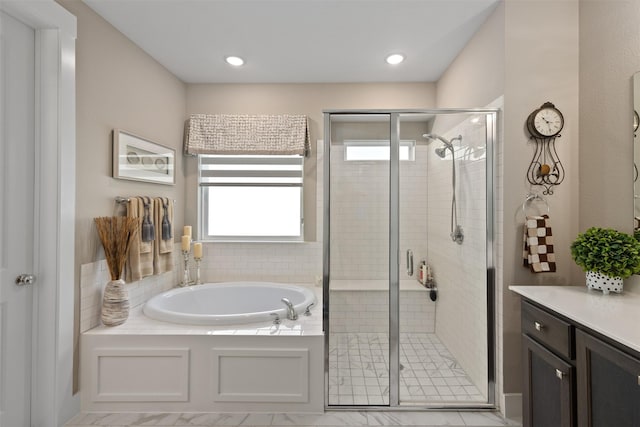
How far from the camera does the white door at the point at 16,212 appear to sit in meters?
1.62

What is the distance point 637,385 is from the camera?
1.03 m

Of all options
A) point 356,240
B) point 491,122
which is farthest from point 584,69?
point 356,240

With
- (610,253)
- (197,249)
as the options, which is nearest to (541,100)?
(610,253)

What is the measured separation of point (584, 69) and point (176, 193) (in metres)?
3.23

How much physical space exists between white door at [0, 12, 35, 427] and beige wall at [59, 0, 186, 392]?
236mm

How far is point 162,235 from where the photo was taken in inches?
105

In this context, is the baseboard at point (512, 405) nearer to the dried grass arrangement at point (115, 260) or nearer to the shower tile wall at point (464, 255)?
the shower tile wall at point (464, 255)

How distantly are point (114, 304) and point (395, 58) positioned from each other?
2.76 metres

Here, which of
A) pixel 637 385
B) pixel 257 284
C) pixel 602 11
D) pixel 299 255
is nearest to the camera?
pixel 637 385

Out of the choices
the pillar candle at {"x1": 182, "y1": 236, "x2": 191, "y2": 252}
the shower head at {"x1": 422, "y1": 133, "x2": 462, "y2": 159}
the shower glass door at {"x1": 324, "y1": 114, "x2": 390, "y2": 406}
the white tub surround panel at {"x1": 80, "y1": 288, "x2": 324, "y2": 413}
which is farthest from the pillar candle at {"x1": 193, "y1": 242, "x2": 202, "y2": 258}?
the shower head at {"x1": 422, "y1": 133, "x2": 462, "y2": 159}

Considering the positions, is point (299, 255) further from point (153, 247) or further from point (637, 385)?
point (637, 385)

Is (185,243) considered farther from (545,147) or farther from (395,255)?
(545,147)

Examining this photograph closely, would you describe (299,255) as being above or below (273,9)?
below

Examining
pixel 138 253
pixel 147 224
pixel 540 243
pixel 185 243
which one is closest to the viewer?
pixel 540 243
